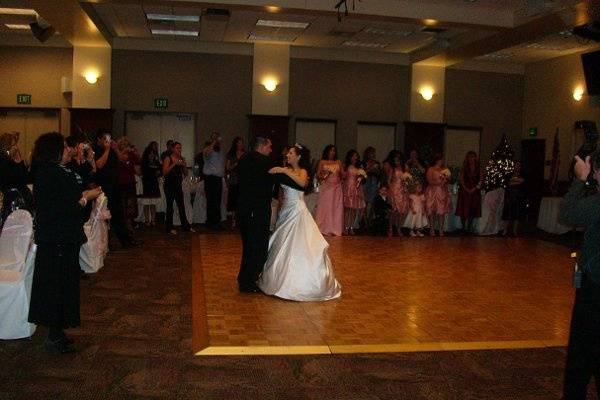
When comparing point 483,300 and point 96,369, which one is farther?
point 483,300

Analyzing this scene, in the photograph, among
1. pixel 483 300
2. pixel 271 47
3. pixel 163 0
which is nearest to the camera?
pixel 483 300

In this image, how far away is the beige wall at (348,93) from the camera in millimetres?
15312

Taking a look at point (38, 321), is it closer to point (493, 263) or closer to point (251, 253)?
point (251, 253)

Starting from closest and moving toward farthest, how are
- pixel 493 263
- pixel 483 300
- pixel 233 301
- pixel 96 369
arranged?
pixel 96 369, pixel 233 301, pixel 483 300, pixel 493 263

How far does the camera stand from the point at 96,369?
388cm

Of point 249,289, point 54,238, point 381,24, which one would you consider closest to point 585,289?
point 54,238

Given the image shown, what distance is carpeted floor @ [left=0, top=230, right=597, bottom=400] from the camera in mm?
3588

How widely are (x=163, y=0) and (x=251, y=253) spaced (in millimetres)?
5773

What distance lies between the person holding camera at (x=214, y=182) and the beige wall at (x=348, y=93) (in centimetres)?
451

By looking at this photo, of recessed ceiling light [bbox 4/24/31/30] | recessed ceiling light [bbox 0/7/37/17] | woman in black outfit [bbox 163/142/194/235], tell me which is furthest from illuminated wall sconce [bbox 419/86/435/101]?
recessed ceiling light [bbox 4/24/31/30]

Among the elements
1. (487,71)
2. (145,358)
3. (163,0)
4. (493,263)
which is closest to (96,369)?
(145,358)

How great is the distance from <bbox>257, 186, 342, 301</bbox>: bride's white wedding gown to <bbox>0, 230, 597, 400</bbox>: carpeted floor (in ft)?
3.69

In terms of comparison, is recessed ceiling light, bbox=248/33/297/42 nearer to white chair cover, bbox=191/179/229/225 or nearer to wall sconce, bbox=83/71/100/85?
wall sconce, bbox=83/71/100/85

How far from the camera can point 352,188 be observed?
11.2 metres
